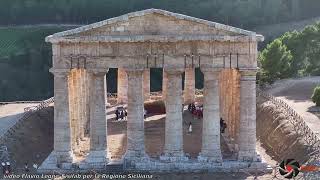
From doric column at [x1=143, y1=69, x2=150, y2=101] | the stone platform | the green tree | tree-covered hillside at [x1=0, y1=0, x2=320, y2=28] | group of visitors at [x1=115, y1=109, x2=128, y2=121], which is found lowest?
the stone platform

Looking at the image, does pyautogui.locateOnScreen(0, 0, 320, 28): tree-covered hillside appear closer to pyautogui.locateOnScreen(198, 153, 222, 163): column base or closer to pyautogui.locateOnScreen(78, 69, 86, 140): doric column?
pyautogui.locateOnScreen(78, 69, 86, 140): doric column

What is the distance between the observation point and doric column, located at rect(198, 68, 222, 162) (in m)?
38.3

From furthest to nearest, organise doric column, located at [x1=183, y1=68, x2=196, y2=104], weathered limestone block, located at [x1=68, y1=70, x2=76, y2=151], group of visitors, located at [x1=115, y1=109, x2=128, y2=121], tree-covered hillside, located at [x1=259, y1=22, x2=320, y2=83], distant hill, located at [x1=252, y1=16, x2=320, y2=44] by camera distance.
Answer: distant hill, located at [x1=252, y1=16, x2=320, y2=44] → tree-covered hillside, located at [x1=259, y1=22, x2=320, y2=83] → doric column, located at [x1=183, y1=68, x2=196, y2=104] → group of visitors, located at [x1=115, y1=109, x2=128, y2=121] → weathered limestone block, located at [x1=68, y1=70, x2=76, y2=151]

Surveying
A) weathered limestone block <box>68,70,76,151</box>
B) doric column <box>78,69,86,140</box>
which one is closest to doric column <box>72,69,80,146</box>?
weathered limestone block <box>68,70,76,151</box>

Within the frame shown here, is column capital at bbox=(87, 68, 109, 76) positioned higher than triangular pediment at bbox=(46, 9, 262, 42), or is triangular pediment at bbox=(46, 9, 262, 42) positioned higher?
triangular pediment at bbox=(46, 9, 262, 42)

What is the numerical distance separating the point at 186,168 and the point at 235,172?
3.01m

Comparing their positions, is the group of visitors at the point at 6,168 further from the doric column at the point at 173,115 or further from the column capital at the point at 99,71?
the doric column at the point at 173,115

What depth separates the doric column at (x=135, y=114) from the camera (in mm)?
38500

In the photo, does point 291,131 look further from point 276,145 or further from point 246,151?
point 246,151

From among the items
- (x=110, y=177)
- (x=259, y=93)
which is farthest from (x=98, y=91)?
(x=259, y=93)

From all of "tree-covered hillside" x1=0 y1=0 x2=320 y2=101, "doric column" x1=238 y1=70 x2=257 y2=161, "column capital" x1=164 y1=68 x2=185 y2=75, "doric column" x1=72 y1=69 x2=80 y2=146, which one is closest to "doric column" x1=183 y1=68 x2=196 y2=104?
"doric column" x1=72 y1=69 x2=80 y2=146

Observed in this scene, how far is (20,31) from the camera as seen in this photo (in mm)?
110562

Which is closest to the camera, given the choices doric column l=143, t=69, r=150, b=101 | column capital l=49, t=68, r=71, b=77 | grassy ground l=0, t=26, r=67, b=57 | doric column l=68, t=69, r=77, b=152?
column capital l=49, t=68, r=71, b=77

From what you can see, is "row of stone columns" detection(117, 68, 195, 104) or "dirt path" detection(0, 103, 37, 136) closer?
"dirt path" detection(0, 103, 37, 136)
